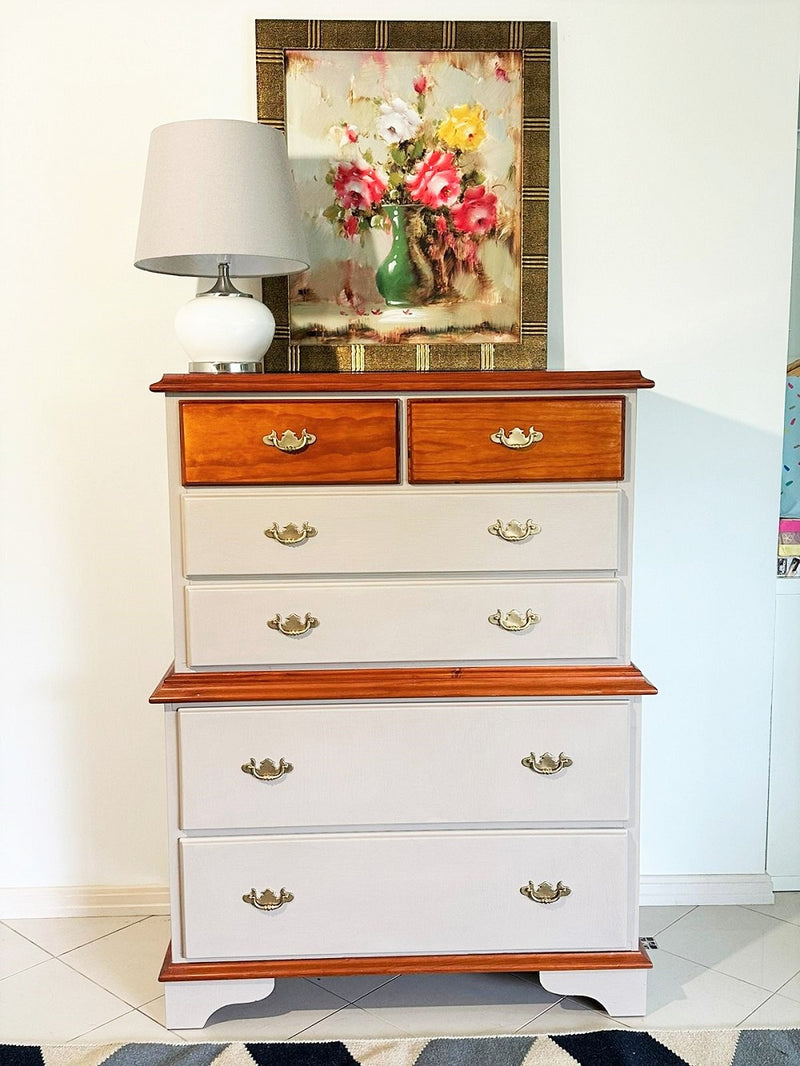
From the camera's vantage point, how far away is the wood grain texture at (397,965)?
1.94 metres

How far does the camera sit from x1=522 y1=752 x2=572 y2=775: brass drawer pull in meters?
1.93

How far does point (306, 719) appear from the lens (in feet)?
6.25

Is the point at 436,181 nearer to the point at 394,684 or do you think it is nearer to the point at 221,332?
the point at 221,332

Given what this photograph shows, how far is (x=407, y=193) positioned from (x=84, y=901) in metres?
1.84

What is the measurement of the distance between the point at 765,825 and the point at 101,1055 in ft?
5.28

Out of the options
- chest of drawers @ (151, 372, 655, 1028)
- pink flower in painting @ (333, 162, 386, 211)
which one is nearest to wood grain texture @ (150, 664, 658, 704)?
chest of drawers @ (151, 372, 655, 1028)

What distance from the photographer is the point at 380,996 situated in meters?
2.11

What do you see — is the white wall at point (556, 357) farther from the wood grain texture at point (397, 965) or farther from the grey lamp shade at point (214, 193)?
the wood grain texture at point (397, 965)

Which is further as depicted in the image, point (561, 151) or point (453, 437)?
point (561, 151)

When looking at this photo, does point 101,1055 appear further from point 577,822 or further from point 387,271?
point 387,271

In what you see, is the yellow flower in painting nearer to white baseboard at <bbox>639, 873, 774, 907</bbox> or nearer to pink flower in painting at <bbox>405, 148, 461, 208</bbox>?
pink flower in painting at <bbox>405, 148, 461, 208</bbox>

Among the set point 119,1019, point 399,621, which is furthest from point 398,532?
point 119,1019

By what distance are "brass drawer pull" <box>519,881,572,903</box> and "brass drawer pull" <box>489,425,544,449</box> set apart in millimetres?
843

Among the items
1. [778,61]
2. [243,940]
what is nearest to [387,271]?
[778,61]
